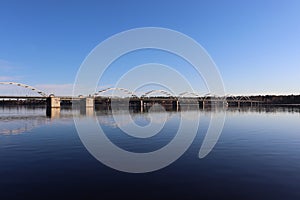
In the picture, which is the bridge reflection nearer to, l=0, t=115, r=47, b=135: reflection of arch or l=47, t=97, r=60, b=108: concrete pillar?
l=0, t=115, r=47, b=135: reflection of arch

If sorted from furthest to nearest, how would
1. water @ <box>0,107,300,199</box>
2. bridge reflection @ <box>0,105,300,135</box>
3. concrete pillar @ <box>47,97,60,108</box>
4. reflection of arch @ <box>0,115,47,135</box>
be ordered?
concrete pillar @ <box>47,97,60,108</box> < bridge reflection @ <box>0,105,300,135</box> < reflection of arch @ <box>0,115,47,135</box> < water @ <box>0,107,300,199</box>

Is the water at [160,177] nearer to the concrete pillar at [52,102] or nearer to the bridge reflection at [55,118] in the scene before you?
the bridge reflection at [55,118]

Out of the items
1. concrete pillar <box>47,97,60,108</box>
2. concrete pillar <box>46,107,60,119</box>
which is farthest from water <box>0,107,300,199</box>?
concrete pillar <box>47,97,60,108</box>

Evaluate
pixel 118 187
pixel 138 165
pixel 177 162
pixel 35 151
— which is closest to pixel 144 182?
pixel 118 187

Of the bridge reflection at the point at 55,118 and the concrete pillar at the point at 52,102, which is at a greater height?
the concrete pillar at the point at 52,102

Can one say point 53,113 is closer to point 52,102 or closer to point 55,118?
point 55,118

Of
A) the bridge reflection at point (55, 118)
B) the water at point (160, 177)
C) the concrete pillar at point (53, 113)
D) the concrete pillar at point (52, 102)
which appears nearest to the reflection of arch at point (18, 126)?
the bridge reflection at point (55, 118)

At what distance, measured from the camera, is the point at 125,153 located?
2023 centimetres

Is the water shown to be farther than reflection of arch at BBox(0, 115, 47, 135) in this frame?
No

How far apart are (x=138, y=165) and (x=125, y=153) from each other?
4293mm

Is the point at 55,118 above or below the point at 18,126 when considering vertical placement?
above

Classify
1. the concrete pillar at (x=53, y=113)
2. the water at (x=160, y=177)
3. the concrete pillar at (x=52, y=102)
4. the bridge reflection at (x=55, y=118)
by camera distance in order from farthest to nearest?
the concrete pillar at (x=52, y=102)
the concrete pillar at (x=53, y=113)
the bridge reflection at (x=55, y=118)
the water at (x=160, y=177)

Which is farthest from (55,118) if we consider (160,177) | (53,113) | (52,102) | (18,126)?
(52,102)

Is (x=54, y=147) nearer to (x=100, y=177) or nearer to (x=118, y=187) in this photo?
(x=100, y=177)
